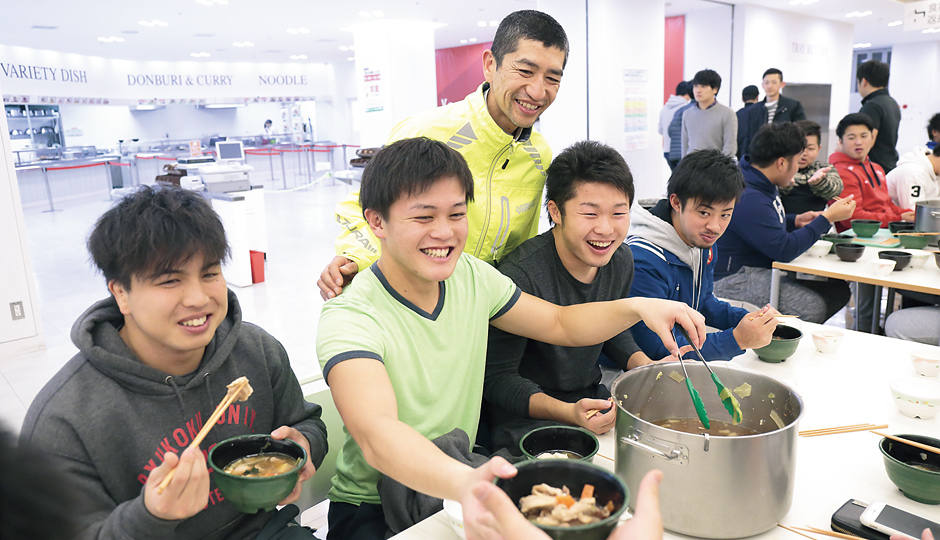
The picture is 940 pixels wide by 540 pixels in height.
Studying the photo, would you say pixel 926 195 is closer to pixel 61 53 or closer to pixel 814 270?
pixel 814 270

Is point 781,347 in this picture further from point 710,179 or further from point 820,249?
point 820,249

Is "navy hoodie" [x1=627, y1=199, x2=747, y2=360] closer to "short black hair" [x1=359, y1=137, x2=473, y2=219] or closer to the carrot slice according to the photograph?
"short black hair" [x1=359, y1=137, x2=473, y2=219]

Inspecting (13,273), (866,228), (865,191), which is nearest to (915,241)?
(866,228)

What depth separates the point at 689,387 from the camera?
1.29 m

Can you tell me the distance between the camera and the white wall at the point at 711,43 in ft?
31.1

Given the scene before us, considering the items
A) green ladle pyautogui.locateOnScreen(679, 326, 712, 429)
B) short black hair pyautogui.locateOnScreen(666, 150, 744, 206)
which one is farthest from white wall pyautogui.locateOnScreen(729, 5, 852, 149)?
green ladle pyautogui.locateOnScreen(679, 326, 712, 429)

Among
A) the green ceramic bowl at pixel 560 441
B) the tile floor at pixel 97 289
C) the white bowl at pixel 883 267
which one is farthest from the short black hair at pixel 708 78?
the green ceramic bowl at pixel 560 441

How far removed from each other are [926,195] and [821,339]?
3.33 metres

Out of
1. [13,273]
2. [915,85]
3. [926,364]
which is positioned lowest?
[13,273]

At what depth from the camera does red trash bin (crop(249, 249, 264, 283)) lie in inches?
241

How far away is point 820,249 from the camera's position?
11.0 ft

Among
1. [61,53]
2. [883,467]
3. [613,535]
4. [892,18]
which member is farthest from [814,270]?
A: [61,53]

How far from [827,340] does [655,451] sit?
1.18m

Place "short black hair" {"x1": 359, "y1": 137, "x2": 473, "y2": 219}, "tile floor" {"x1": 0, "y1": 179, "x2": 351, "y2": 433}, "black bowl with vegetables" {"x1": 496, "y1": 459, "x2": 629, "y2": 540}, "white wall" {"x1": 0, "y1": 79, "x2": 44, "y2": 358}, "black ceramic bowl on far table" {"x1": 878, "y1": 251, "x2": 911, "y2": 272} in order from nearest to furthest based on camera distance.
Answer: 1. "black bowl with vegetables" {"x1": 496, "y1": 459, "x2": 629, "y2": 540}
2. "short black hair" {"x1": 359, "y1": 137, "x2": 473, "y2": 219}
3. "black ceramic bowl on far table" {"x1": 878, "y1": 251, "x2": 911, "y2": 272}
4. "tile floor" {"x1": 0, "y1": 179, "x2": 351, "y2": 433}
5. "white wall" {"x1": 0, "y1": 79, "x2": 44, "y2": 358}
